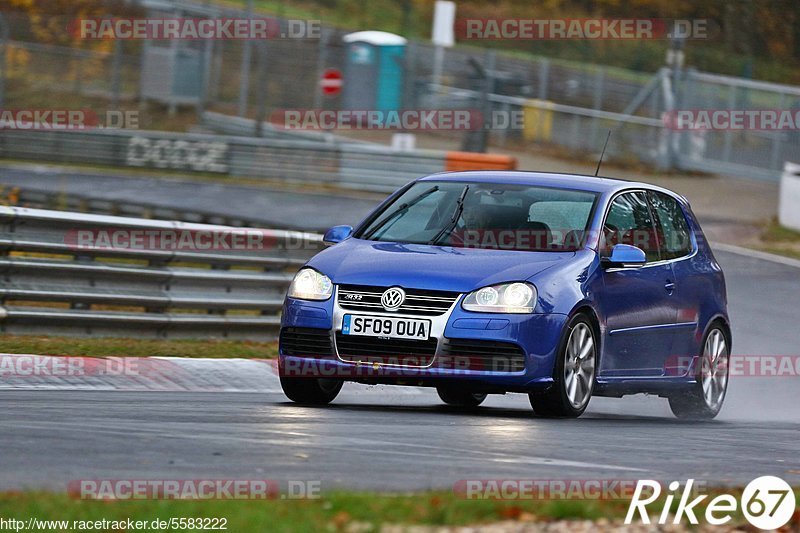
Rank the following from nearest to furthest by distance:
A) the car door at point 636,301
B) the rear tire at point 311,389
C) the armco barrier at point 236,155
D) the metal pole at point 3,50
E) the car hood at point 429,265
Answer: the car hood at point 429,265, the rear tire at point 311,389, the car door at point 636,301, the armco barrier at point 236,155, the metal pole at point 3,50

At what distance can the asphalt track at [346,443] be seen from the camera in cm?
649

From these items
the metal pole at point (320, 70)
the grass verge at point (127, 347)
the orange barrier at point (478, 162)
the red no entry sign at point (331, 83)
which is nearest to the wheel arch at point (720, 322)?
the grass verge at point (127, 347)

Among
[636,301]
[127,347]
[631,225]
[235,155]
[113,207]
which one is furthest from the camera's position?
[235,155]

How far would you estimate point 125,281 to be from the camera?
13078mm

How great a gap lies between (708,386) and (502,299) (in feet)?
9.32

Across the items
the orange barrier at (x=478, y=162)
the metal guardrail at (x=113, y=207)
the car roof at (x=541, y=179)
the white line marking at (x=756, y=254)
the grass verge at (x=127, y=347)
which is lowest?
the metal guardrail at (x=113, y=207)

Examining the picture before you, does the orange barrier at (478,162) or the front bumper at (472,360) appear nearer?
the front bumper at (472,360)

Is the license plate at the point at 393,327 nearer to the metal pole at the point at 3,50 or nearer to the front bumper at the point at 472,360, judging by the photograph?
the front bumper at the point at 472,360

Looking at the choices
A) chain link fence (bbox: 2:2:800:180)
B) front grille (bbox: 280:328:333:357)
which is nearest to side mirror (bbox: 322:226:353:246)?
front grille (bbox: 280:328:333:357)

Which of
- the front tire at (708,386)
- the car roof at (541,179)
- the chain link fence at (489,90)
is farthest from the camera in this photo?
the chain link fence at (489,90)

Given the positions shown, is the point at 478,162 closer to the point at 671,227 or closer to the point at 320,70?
the point at 320,70

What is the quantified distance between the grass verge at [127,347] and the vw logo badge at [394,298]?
11.8ft

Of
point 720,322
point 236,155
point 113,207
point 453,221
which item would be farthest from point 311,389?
point 236,155

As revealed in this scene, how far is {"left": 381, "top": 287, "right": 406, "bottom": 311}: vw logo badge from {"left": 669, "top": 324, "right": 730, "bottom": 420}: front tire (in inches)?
117
